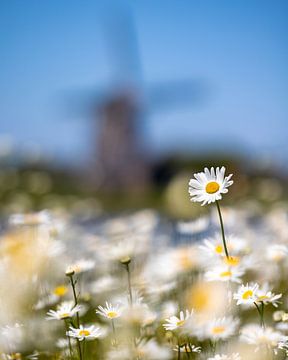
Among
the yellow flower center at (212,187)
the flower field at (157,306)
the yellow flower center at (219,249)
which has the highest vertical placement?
the yellow flower center at (212,187)

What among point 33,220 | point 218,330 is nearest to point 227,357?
point 218,330

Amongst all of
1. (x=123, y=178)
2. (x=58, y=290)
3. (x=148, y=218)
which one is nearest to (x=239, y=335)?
(x=58, y=290)

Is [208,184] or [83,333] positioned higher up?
[208,184]

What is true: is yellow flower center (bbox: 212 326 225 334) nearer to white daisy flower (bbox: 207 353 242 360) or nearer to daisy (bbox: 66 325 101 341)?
white daisy flower (bbox: 207 353 242 360)

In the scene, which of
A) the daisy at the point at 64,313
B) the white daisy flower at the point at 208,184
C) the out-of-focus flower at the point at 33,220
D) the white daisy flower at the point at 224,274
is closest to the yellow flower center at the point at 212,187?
the white daisy flower at the point at 208,184

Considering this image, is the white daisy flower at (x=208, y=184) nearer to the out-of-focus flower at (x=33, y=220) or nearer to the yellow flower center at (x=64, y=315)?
the yellow flower center at (x=64, y=315)

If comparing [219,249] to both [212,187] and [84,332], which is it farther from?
[84,332]
